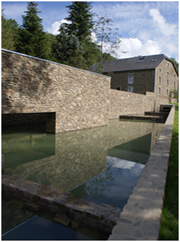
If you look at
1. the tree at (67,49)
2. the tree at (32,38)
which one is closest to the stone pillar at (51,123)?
the tree at (32,38)

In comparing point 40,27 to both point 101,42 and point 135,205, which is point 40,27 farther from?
point 135,205

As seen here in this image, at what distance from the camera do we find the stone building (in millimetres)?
27469

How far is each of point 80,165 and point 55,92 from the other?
4.29m

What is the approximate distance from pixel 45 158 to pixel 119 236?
137 inches

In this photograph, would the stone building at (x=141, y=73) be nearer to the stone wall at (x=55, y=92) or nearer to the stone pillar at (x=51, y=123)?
the stone wall at (x=55, y=92)

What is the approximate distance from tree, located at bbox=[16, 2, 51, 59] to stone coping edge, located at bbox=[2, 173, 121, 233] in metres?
16.8

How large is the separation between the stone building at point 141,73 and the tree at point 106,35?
5547mm

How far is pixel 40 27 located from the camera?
18.6 metres

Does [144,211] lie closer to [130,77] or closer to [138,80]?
[138,80]

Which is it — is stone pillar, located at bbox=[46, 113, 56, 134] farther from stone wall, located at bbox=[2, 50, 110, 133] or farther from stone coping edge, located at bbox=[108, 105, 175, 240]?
stone coping edge, located at bbox=[108, 105, 175, 240]

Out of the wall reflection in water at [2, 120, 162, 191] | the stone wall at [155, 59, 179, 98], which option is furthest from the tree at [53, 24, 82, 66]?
the wall reflection in water at [2, 120, 162, 191]

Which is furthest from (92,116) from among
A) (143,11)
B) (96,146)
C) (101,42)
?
(101,42)

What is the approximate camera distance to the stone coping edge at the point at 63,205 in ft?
6.84

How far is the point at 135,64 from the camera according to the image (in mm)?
29281
